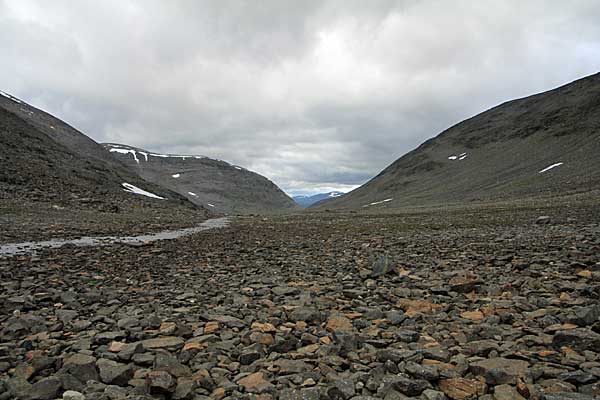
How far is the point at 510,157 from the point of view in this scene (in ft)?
354

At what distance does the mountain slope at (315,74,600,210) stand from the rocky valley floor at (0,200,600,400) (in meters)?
52.7

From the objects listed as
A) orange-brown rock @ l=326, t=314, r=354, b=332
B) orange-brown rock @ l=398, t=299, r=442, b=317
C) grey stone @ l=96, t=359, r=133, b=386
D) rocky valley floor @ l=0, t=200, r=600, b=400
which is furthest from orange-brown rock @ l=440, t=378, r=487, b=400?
grey stone @ l=96, t=359, r=133, b=386

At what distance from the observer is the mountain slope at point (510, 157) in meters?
70.9

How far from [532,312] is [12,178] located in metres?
55.7

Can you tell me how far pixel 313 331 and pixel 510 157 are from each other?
11778cm

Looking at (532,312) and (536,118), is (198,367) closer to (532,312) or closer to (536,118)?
(532,312)

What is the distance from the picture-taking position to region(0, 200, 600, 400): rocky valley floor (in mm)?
3957

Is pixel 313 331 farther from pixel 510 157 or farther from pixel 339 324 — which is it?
pixel 510 157

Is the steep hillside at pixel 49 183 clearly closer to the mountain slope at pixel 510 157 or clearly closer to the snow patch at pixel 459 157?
the mountain slope at pixel 510 157

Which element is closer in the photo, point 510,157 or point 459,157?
point 510,157

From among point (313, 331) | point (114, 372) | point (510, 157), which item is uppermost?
point (510, 157)

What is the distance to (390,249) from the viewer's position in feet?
46.5

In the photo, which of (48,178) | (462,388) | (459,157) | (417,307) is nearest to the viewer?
(462,388)

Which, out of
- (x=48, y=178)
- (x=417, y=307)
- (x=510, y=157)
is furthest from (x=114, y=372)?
(x=510, y=157)
